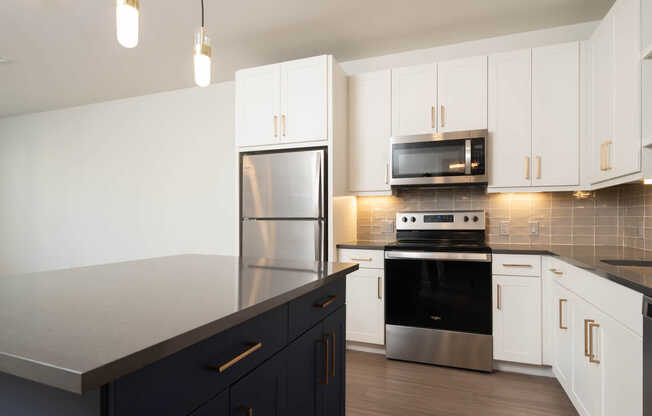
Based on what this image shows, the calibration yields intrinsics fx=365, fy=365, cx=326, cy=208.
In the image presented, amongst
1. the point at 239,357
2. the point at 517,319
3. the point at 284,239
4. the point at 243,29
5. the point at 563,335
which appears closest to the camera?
the point at 239,357

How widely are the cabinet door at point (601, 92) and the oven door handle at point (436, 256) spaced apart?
92 centimetres

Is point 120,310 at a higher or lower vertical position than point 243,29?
lower

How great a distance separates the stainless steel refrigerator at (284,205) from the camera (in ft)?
10.0

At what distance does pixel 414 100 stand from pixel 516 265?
1557 millimetres

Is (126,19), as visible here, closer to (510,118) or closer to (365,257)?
(365,257)

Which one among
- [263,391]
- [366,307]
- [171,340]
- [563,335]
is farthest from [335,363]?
[563,335]

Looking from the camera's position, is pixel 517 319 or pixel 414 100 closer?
pixel 517 319

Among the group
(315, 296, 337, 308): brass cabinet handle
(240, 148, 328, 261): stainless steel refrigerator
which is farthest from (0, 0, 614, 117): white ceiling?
(315, 296, 337, 308): brass cabinet handle

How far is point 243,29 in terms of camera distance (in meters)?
3.00

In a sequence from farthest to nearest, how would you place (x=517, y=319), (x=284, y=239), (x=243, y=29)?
(x=284, y=239), (x=243, y=29), (x=517, y=319)

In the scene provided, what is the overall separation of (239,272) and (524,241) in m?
2.63

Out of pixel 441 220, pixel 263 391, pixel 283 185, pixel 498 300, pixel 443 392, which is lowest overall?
pixel 443 392

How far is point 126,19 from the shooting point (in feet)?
4.03

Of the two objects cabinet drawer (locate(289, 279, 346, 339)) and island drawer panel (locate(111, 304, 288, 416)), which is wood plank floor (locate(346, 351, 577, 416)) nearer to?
cabinet drawer (locate(289, 279, 346, 339))
